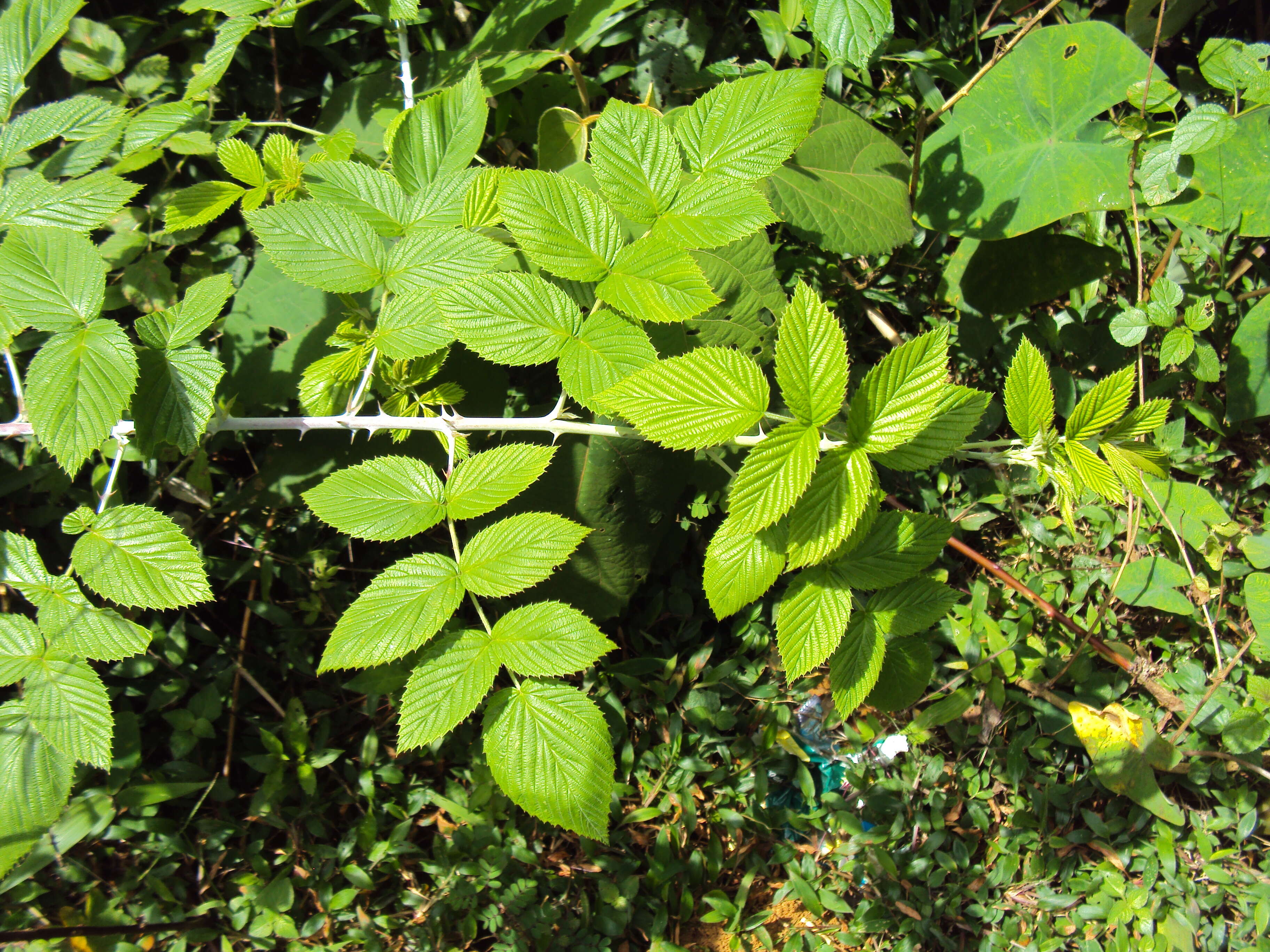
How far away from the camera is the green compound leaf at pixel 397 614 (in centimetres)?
102

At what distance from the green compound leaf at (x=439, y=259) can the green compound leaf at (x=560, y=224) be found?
0.12 metres

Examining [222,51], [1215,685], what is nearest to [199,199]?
[222,51]

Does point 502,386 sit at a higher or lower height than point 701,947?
higher

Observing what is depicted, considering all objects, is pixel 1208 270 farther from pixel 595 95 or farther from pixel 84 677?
pixel 84 677

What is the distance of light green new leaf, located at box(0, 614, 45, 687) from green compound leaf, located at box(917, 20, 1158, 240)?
6.13 ft

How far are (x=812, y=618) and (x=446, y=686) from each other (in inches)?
19.5

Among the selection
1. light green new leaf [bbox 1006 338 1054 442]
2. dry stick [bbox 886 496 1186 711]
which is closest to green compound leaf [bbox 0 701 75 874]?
light green new leaf [bbox 1006 338 1054 442]

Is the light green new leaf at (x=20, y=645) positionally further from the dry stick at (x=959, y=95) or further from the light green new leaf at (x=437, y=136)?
the dry stick at (x=959, y=95)

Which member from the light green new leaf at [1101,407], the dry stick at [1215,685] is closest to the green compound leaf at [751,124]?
the light green new leaf at [1101,407]

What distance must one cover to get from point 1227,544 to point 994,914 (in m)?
1.10

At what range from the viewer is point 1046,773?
6.56 ft

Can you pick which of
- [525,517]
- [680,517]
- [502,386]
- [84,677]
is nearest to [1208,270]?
[680,517]

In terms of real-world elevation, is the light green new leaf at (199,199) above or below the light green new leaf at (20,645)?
above

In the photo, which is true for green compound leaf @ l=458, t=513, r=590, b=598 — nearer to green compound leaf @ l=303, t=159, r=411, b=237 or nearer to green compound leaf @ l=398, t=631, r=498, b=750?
green compound leaf @ l=398, t=631, r=498, b=750
